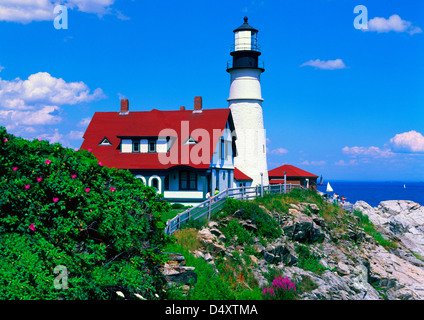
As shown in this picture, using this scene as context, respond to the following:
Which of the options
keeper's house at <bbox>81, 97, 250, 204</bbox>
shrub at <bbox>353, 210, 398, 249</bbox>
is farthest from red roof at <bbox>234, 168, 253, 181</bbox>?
shrub at <bbox>353, 210, 398, 249</bbox>

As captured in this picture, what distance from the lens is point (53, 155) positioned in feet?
40.4

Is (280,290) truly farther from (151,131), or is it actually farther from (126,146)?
(126,146)

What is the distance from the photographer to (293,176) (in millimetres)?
50531

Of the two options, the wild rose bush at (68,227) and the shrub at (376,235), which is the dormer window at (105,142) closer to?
the shrub at (376,235)

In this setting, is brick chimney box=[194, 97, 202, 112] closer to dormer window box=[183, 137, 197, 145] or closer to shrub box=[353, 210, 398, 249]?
dormer window box=[183, 137, 197, 145]

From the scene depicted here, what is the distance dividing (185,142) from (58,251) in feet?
82.8

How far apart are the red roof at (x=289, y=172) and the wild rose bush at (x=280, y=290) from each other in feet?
105

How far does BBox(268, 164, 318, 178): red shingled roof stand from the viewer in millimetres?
50562

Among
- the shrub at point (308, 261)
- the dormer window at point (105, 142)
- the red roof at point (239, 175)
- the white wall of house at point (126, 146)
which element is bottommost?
the shrub at point (308, 261)

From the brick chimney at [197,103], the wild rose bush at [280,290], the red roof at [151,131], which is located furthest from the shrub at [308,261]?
the brick chimney at [197,103]

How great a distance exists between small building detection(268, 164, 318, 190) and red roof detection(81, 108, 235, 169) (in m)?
13.5

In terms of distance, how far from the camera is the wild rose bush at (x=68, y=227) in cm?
1028

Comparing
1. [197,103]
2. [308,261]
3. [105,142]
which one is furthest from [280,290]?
[105,142]

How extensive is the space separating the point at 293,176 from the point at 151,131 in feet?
64.8
